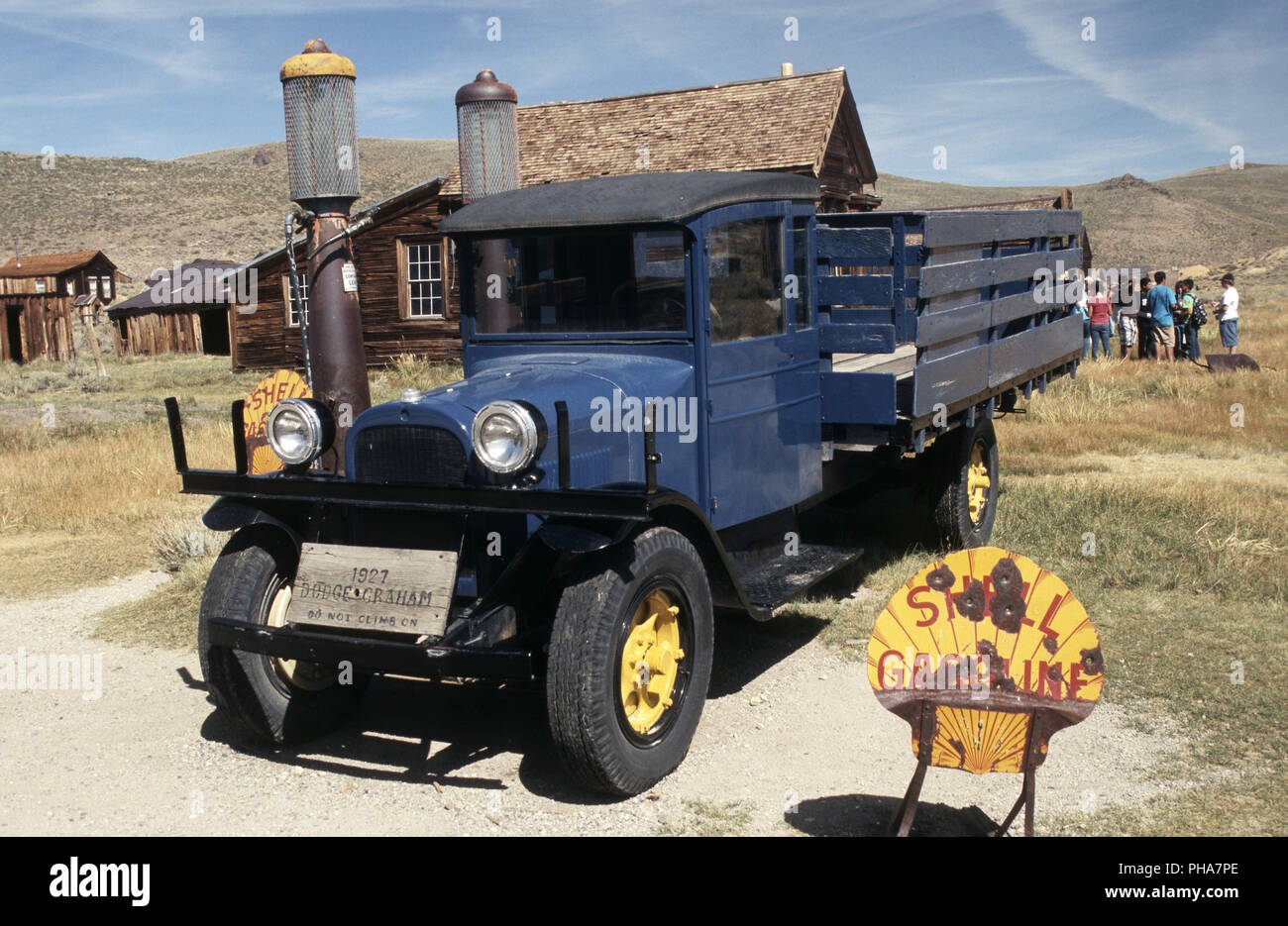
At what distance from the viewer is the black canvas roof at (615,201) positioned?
16.3ft

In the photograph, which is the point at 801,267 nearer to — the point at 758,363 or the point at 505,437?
the point at 758,363

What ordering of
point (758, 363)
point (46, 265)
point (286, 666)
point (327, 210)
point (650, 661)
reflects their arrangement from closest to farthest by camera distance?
point (650, 661) → point (286, 666) → point (758, 363) → point (327, 210) → point (46, 265)

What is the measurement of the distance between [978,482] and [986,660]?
4.93 meters

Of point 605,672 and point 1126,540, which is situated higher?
point 605,672

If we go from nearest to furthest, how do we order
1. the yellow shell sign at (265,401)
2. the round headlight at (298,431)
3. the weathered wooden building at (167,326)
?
the round headlight at (298,431) < the yellow shell sign at (265,401) < the weathered wooden building at (167,326)

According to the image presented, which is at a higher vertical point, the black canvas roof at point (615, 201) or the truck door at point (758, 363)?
the black canvas roof at point (615, 201)

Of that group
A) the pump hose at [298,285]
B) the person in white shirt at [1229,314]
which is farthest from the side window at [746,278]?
the person in white shirt at [1229,314]

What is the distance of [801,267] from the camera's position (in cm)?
589

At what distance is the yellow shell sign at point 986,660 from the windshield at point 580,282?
193 cm

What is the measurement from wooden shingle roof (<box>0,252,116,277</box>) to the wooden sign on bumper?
3108cm

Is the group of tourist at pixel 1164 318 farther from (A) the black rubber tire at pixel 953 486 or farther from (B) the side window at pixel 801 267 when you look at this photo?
(B) the side window at pixel 801 267

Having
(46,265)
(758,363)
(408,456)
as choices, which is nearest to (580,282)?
(758,363)

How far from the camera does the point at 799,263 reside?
5875mm
